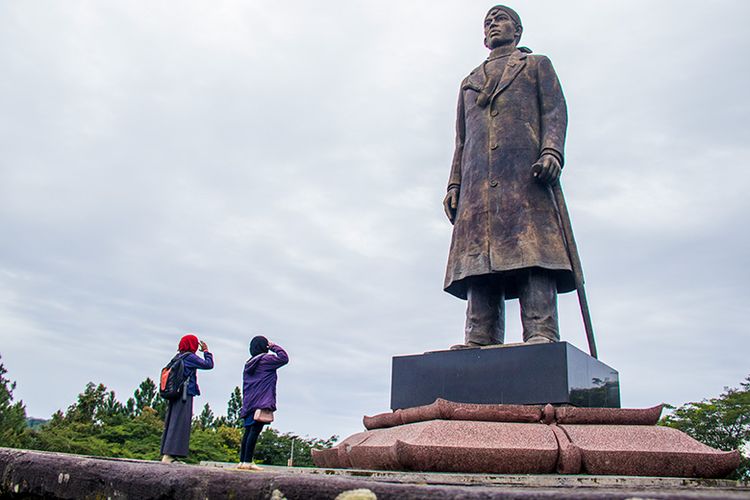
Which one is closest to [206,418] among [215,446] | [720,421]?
[215,446]

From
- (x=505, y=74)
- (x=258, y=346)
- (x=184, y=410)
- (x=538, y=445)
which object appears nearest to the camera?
(x=538, y=445)

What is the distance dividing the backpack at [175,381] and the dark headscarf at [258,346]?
1270 mm

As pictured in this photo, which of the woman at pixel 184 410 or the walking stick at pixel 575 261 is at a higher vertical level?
the walking stick at pixel 575 261

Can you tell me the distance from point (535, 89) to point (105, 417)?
Answer: 25.4 meters

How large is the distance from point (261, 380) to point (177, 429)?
171 centimetres

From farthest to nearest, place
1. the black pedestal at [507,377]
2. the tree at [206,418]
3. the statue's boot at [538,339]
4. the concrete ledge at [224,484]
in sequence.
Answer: the tree at [206,418]
the statue's boot at [538,339]
the black pedestal at [507,377]
the concrete ledge at [224,484]

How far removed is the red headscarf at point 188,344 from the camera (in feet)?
22.5

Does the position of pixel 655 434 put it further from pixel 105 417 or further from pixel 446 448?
pixel 105 417

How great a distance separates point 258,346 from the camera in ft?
19.1

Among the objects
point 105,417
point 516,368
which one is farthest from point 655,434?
point 105,417

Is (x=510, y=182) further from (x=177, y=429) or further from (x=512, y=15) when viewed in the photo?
(x=177, y=429)

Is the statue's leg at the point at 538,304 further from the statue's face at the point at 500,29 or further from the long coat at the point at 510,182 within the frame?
the statue's face at the point at 500,29

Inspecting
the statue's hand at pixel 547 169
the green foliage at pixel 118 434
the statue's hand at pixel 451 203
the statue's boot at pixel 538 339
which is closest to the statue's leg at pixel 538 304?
the statue's boot at pixel 538 339

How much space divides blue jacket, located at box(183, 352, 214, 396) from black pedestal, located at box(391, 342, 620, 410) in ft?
6.61
